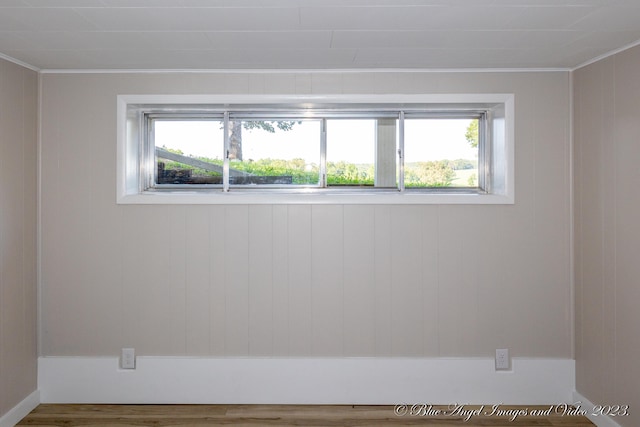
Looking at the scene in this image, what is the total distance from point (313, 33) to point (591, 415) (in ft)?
9.55

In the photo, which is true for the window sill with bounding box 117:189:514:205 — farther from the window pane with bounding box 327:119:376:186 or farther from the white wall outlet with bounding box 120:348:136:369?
the white wall outlet with bounding box 120:348:136:369

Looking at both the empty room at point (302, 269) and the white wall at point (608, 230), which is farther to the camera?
the empty room at point (302, 269)

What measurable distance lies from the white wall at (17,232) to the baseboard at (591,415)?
12.1ft

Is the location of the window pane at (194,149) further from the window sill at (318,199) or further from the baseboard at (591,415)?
the baseboard at (591,415)

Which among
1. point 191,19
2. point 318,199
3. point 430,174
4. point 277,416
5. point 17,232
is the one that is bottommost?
point 277,416

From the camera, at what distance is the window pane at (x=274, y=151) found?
138 inches

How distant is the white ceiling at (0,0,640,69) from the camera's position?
7.16 ft

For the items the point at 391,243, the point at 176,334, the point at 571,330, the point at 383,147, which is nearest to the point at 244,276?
the point at 176,334

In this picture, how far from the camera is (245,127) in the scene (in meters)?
3.52

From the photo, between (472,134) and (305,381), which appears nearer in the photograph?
(305,381)

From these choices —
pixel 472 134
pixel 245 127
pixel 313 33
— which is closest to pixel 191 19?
pixel 313 33

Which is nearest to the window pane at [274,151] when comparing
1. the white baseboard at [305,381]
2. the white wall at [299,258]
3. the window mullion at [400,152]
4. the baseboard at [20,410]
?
the white wall at [299,258]

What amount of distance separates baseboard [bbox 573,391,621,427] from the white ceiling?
2.20 m

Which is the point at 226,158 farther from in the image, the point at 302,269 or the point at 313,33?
the point at 313,33
